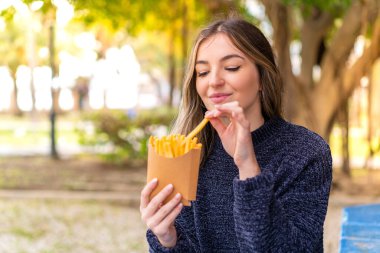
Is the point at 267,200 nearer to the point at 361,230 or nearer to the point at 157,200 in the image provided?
the point at 157,200

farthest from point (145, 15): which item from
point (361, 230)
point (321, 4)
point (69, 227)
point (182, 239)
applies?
point (182, 239)

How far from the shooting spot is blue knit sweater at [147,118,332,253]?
62.5 inches

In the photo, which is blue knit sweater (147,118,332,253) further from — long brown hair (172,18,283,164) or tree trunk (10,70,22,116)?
tree trunk (10,70,22,116)

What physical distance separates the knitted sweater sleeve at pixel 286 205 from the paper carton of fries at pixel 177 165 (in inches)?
Answer: 4.4

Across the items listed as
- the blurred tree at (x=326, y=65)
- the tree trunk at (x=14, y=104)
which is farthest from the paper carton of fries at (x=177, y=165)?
the tree trunk at (x=14, y=104)

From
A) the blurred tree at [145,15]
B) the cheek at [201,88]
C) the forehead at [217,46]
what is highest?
the blurred tree at [145,15]

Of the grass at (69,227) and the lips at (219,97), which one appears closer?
the lips at (219,97)

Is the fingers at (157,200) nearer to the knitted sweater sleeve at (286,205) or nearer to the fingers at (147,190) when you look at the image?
the fingers at (147,190)

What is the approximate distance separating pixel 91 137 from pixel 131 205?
182 inches

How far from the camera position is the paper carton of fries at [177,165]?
1600mm

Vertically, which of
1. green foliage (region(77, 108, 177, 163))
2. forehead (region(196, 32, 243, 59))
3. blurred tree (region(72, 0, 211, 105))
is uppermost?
blurred tree (region(72, 0, 211, 105))

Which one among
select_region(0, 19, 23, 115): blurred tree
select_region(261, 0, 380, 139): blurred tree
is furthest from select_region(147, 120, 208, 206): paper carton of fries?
select_region(0, 19, 23, 115): blurred tree

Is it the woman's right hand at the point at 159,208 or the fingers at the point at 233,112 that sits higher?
the fingers at the point at 233,112

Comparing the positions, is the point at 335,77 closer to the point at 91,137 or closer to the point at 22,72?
the point at 91,137
